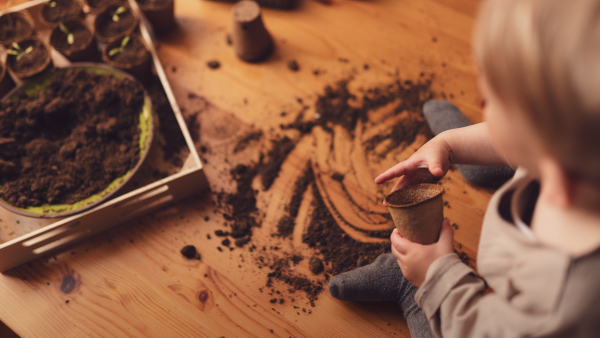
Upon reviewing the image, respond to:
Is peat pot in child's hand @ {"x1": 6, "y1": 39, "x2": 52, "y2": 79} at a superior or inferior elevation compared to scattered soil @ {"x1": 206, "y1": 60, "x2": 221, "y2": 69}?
inferior

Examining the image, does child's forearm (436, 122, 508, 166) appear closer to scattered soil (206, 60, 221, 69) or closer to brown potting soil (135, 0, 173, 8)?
scattered soil (206, 60, 221, 69)

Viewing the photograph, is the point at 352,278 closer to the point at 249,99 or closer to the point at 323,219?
the point at 323,219

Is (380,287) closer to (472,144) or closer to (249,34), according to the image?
(472,144)

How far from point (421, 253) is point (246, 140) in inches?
24.4

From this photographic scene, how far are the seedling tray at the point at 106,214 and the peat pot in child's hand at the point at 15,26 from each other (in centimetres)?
53

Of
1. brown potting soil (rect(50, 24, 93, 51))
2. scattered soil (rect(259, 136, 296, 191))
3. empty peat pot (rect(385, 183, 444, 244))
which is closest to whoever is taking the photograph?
empty peat pot (rect(385, 183, 444, 244))

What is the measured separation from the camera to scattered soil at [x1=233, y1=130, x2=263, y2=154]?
3.62 feet

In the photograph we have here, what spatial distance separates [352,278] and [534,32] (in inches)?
24.1

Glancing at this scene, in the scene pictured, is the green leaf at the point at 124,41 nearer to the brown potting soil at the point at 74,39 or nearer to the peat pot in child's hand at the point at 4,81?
the brown potting soil at the point at 74,39

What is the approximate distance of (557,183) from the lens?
1.48ft

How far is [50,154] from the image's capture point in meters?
1.02

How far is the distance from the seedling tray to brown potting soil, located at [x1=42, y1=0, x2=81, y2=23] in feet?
1.56

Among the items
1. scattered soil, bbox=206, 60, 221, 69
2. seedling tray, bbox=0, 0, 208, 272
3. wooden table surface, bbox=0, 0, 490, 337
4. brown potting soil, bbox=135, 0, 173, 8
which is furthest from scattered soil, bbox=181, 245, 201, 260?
brown potting soil, bbox=135, 0, 173, 8

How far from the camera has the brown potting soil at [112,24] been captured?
120cm
